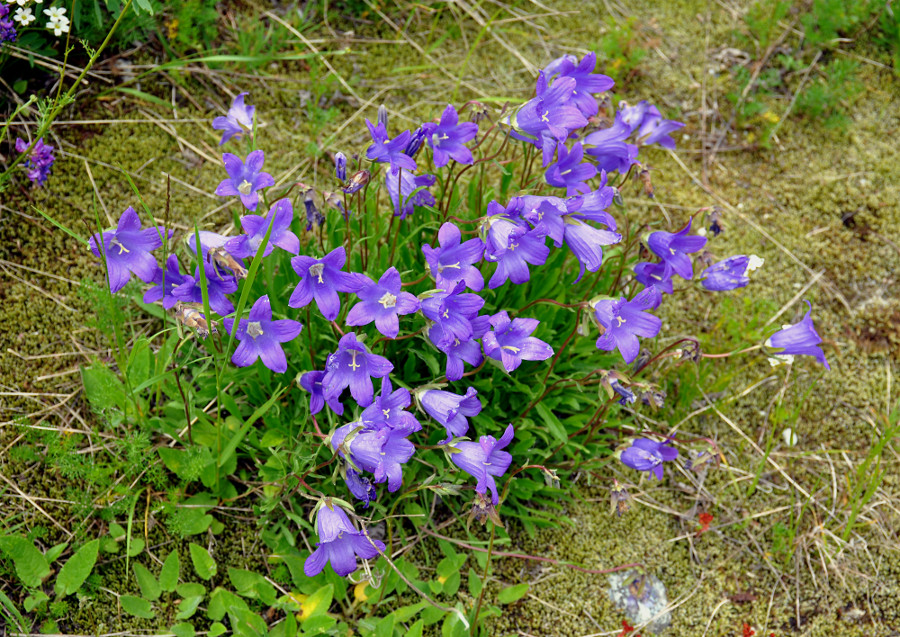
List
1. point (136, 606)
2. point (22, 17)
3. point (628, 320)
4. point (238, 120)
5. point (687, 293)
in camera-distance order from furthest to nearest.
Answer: point (687, 293)
point (22, 17)
point (238, 120)
point (628, 320)
point (136, 606)

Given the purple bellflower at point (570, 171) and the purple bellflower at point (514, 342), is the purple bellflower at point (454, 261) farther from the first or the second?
the purple bellflower at point (570, 171)

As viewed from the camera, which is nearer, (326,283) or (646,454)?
(326,283)

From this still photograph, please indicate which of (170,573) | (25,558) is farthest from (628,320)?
(25,558)

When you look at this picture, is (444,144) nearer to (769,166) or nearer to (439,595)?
(439,595)

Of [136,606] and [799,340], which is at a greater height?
[799,340]

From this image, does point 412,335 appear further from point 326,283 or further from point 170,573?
point 170,573

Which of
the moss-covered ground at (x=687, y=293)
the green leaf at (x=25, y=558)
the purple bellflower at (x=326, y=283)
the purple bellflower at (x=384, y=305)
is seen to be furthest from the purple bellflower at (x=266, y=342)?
the green leaf at (x=25, y=558)

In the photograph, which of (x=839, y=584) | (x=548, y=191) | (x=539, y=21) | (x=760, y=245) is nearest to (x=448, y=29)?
(x=539, y=21)
